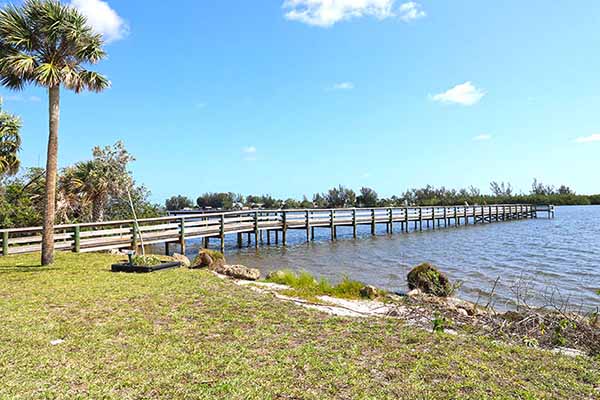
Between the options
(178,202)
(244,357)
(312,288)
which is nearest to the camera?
(244,357)

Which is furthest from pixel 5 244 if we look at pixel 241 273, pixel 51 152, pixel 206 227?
pixel 206 227

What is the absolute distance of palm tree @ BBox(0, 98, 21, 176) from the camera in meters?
16.0

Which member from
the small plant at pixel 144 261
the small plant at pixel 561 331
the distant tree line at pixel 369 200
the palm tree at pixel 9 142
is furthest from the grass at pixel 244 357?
the distant tree line at pixel 369 200

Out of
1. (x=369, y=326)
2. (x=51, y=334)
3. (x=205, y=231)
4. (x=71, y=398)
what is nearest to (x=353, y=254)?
(x=205, y=231)

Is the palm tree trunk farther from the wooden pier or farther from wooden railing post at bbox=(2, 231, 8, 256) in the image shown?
wooden railing post at bbox=(2, 231, 8, 256)

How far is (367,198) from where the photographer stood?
224 ft

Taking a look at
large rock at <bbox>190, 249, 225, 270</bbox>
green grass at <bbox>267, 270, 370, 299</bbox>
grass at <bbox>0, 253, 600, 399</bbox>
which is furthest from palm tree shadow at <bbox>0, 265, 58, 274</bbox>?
green grass at <bbox>267, 270, 370, 299</bbox>

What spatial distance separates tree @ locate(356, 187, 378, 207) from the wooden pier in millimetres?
23154

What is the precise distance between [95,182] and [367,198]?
5320cm

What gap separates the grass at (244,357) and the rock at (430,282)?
4311 mm

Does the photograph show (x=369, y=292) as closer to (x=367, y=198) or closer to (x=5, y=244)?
(x=5, y=244)

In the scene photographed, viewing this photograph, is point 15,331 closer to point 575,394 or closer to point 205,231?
point 575,394

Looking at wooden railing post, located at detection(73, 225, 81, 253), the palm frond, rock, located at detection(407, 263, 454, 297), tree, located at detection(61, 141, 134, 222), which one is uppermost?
the palm frond

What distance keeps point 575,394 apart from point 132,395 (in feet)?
12.1
